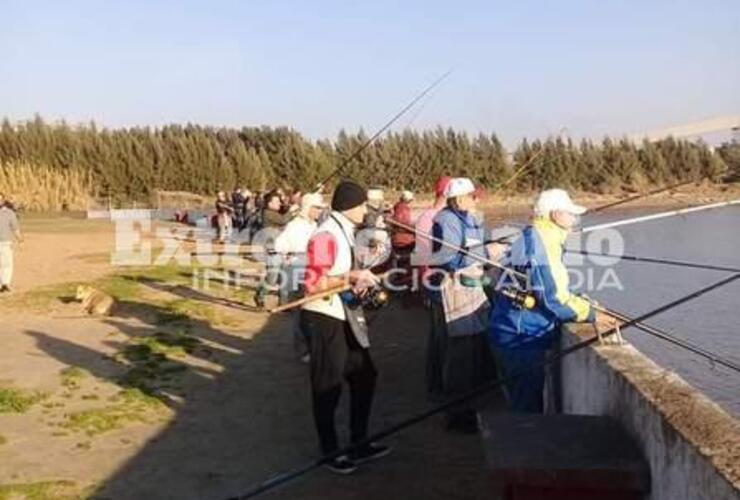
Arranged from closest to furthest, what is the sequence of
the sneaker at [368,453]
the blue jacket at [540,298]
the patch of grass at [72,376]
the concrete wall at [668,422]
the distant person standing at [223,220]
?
the concrete wall at [668,422] < the blue jacket at [540,298] < the sneaker at [368,453] < the patch of grass at [72,376] < the distant person standing at [223,220]

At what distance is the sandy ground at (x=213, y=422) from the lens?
18.1 ft

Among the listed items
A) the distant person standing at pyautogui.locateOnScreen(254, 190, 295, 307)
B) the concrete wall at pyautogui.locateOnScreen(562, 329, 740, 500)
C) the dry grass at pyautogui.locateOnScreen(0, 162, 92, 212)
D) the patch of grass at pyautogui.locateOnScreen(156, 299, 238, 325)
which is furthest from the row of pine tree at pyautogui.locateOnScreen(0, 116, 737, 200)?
the concrete wall at pyautogui.locateOnScreen(562, 329, 740, 500)

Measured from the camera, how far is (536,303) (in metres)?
5.21

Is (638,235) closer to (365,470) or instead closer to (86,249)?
(86,249)

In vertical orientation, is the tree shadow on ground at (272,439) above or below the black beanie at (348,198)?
below

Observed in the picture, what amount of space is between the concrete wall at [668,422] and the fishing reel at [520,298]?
0.42 metres

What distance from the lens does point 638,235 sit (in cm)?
2680

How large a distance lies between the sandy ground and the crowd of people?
350mm

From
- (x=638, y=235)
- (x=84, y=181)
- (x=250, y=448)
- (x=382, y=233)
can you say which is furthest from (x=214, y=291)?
(x=84, y=181)

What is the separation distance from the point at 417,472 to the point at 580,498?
6.69ft

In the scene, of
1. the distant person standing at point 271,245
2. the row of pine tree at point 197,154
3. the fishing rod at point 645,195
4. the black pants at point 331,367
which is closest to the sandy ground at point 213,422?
the black pants at point 331,367

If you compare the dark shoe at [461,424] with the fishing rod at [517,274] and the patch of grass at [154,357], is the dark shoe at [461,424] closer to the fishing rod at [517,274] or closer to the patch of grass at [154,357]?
the fishing rod at [517,274]

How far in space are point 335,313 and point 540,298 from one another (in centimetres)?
123

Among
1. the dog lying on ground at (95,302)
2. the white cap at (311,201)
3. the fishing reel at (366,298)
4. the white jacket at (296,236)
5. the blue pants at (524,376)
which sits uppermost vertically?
the white cap at (311,201)
